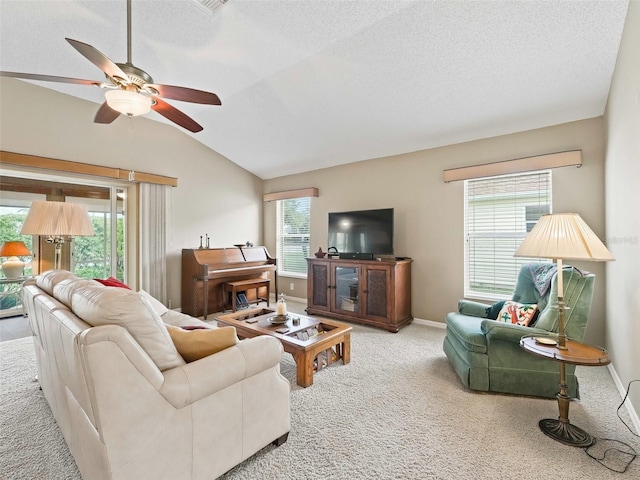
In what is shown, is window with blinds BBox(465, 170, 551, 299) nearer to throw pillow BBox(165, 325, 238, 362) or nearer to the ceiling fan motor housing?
throw pillow BBox(165, 325, 238, 362)

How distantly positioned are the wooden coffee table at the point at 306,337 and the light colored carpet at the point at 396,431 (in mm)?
119

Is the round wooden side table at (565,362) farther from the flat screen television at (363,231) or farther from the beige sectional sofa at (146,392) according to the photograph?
the flat screen television at (363,231)

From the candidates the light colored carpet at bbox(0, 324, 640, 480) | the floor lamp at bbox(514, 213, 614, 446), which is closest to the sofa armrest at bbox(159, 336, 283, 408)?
the light colored carpet at bbox(0, 324, 640, 480)

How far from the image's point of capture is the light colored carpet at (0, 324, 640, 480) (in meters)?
1.57

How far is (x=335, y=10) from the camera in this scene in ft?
7.75

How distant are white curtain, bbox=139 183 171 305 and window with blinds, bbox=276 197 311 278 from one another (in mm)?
2081

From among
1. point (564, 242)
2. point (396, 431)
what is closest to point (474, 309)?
point (564, 242)

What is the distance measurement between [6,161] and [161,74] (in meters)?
2.01

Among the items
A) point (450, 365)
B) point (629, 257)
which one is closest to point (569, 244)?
point (629, 257)

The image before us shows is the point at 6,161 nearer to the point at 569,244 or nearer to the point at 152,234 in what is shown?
the point at 152,234

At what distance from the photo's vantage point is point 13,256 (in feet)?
12.8

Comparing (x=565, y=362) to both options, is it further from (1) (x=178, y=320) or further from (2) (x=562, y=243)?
(1) (x=178, y=320)

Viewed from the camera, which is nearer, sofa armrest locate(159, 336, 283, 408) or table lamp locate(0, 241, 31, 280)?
sofa armrest locate(159, 336, 283, 408)

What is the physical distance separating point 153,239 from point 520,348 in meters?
4.69
